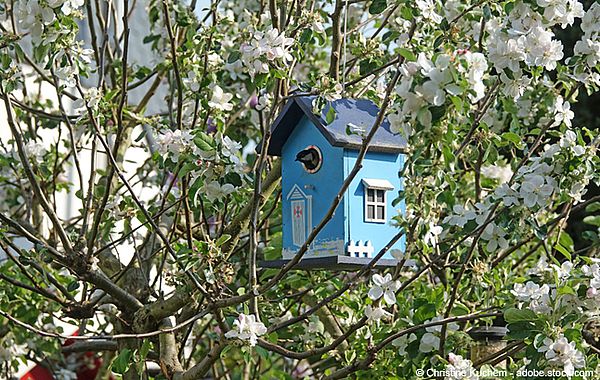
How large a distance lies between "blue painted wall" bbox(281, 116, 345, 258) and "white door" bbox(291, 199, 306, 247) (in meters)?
0.02

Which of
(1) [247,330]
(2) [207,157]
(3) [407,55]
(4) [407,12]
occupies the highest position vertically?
(4) [407,12]

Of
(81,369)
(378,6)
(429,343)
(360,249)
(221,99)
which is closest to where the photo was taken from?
(378,6)

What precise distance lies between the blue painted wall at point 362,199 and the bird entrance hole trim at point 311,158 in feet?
0.35

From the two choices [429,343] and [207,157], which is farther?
[429,343]

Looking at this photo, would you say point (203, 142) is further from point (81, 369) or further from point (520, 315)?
point (81, 369)

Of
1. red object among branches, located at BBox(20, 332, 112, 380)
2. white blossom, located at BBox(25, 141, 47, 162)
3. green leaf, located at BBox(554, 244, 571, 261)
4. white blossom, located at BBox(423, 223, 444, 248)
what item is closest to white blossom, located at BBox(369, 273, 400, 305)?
white blossom, located at BBox(423, 223, 444, 248)

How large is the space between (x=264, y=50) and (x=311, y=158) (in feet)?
1.18

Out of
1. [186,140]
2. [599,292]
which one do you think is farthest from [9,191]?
[599,292]

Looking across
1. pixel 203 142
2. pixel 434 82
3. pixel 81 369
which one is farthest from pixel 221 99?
pixel 81 369

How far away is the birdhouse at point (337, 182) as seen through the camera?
7.38 ft

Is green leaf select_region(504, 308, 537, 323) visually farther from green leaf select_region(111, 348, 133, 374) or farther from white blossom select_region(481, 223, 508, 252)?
green leaf select_region(111, 348, 133, 374)

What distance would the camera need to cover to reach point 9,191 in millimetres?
4031

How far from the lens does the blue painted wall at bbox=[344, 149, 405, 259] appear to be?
2262 millimetres

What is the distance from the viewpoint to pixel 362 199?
2.30m
